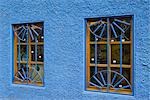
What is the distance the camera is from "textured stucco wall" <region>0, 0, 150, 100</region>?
657 cm

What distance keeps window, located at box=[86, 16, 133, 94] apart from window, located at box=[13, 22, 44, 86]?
161 centimetres

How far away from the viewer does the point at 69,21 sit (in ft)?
25.4

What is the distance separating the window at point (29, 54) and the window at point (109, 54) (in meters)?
1.61

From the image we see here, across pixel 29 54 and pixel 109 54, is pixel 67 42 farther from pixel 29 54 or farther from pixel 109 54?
pixel 29 54

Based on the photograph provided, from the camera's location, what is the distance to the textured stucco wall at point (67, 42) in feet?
21.6

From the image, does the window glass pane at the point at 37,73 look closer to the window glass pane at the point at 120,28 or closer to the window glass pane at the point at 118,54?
the window glass pane at the point at 118,54

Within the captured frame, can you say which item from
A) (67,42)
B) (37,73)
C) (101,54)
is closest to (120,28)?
(101,54)

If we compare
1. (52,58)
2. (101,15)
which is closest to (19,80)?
(52,58)

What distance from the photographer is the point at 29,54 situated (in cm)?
884

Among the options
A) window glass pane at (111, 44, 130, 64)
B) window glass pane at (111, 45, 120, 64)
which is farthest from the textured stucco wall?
window glass pane at (111, 45, 120, 64)

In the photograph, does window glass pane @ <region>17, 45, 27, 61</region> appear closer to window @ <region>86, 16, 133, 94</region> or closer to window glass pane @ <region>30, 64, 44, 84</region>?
window glass pane @ <region>30, 64, 44, 84</region>

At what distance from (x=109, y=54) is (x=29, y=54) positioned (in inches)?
103

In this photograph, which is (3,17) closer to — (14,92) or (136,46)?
(14,92)

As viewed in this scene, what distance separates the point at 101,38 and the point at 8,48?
318 cm
